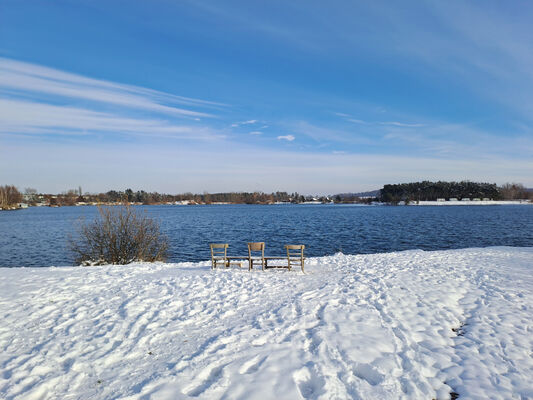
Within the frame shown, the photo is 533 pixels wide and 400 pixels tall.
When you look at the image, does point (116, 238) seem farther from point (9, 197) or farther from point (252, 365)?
Answer: point (9, 197)

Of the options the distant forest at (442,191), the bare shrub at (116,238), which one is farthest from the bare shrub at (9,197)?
the distant forest at (442,191)

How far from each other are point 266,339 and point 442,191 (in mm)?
190832

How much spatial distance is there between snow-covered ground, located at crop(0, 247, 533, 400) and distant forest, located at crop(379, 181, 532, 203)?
17333 cm

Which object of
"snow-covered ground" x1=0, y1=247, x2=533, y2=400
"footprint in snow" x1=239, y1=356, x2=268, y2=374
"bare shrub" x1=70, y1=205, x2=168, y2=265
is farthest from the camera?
"bare shrub" x1=70, y1=205, x2=168, y2=265

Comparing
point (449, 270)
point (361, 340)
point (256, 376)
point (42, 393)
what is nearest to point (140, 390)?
point (42, 393)

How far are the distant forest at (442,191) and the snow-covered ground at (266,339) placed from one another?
569 feet

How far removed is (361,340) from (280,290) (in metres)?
3.97

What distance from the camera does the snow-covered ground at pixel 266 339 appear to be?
14.3 feet

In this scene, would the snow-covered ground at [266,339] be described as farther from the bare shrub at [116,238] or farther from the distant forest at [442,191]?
the distant forest at [442,191]

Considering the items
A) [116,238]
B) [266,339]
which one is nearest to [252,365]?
[266,339]

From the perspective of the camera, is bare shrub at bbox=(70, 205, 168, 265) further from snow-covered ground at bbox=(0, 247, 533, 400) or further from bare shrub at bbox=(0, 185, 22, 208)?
bare shrub at bbox=(0, 185, 22, 208)

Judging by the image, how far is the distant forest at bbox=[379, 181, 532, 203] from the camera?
538 feet

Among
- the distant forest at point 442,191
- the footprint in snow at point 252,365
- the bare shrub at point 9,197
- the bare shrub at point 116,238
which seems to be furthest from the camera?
the distant forest at point 442,191

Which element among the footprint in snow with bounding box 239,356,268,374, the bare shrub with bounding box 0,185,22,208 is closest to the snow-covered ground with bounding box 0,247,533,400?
the footprint in snow with bounding box 239,356,268,374
